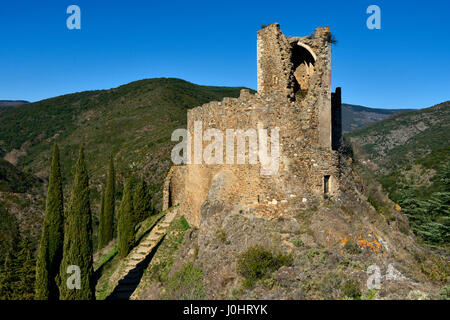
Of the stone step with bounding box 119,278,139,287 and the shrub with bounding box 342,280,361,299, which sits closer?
the shrub with bounding box 342,280,361,299

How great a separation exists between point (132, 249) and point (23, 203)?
32.6m

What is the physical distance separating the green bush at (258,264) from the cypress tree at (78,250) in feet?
29.2

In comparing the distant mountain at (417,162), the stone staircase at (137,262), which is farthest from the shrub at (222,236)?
the distant mountain at (417,162)

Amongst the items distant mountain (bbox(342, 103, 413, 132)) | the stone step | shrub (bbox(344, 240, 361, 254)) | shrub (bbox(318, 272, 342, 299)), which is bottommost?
the stone step

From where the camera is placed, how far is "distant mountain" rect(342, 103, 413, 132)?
112 meters

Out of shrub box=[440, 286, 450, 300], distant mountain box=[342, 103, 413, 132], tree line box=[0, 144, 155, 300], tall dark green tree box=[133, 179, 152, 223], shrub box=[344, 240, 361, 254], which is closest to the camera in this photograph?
shrub box=[440, 286, 450, 300]

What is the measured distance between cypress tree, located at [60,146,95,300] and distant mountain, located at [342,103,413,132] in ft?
313

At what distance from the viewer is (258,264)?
10664 mm

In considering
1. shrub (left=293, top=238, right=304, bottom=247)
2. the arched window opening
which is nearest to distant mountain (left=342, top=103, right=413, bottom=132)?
the arched window opening

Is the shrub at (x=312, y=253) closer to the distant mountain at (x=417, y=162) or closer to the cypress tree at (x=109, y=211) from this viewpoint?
the distant mountain at (x=417, y=162)

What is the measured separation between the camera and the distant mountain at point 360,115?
111588 mm

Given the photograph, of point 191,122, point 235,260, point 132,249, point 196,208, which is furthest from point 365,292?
point 132,249

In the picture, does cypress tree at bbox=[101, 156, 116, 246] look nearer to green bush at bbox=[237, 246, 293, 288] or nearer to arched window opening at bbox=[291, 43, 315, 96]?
arched window opening at bbox=[291, 43, 315, 96]

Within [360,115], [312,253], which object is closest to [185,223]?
[312,253]
